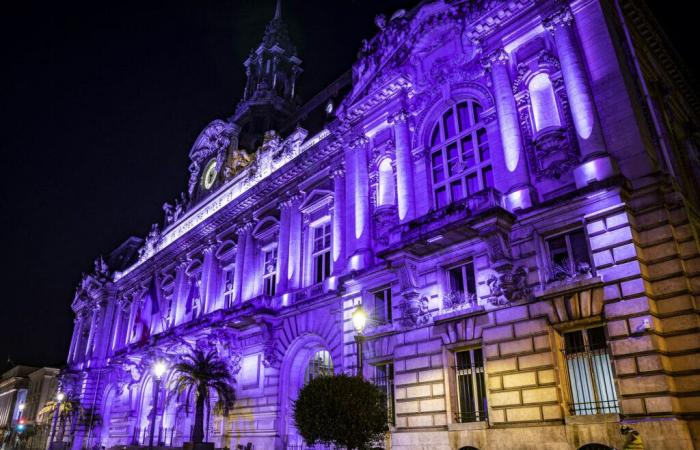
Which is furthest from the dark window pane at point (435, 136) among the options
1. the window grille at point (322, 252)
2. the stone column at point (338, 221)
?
the window grille at point (322, 252)

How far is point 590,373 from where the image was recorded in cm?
1544

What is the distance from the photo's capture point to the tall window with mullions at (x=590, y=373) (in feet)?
49.0

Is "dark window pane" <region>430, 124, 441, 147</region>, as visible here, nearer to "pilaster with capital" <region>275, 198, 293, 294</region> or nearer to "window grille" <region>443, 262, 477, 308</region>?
"window grille" <region>443, 262, 477, 308</region>

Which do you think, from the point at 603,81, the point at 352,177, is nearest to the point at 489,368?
the point at 603,81

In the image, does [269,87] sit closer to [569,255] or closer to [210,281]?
[210,281]

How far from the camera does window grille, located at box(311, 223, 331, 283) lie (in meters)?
28.7

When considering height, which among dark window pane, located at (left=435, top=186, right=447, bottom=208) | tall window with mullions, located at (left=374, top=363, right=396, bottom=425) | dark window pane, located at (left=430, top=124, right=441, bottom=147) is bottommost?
tall window with mullions, located at (left=374, top=363, right=396, bottom=425)

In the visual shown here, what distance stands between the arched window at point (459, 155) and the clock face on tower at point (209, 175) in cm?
2477

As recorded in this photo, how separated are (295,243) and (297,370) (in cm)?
721

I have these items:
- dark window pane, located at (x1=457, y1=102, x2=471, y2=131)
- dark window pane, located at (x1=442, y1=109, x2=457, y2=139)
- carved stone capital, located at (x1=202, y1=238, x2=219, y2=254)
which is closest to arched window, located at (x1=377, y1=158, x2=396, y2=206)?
dark window pane, located at (x1=442, y1=109, x2=457, y2=139)

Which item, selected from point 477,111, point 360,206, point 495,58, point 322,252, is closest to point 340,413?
point 360,206

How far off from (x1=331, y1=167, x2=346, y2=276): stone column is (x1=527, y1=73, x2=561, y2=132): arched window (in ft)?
37.4

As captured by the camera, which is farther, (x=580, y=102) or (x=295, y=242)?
(x=295, y=242)

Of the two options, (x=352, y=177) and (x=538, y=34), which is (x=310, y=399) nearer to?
(x=352, y=177)
